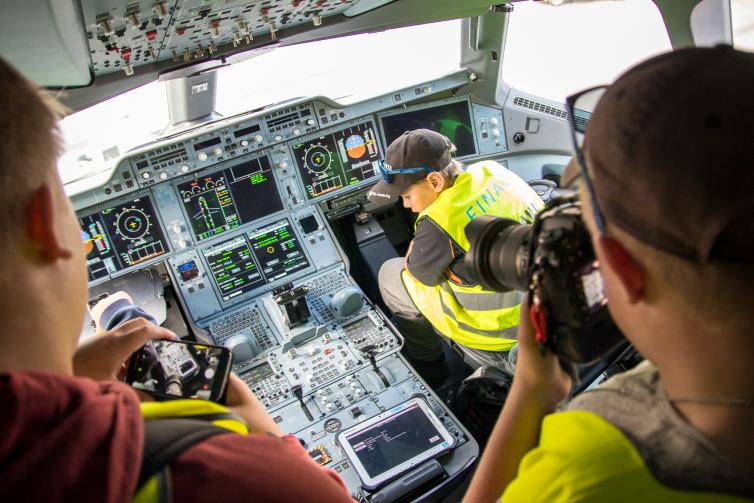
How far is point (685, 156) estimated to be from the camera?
2.53 ft

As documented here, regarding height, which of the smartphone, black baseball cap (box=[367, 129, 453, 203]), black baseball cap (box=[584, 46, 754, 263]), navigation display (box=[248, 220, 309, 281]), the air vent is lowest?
navigation display (box=[248, 220, 309, 281])

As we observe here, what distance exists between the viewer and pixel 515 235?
1.47 metres

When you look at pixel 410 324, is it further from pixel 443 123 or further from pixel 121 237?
pixel 121 237

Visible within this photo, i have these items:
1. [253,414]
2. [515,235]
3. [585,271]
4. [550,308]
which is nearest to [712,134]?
[585,271]

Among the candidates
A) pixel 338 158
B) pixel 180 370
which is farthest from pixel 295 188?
pixel 180 370

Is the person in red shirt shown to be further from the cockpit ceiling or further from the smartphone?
the cockpit ceiling

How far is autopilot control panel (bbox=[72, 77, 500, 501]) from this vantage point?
3.47 meters

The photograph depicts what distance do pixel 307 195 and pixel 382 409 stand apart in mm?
1902

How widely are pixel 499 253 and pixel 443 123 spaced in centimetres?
348

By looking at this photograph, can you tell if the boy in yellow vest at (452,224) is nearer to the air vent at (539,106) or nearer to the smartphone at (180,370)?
the smartphone at (180,370)

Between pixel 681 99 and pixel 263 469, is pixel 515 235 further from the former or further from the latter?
pixel 263 469

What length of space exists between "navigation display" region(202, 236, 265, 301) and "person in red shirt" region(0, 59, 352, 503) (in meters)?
3.21

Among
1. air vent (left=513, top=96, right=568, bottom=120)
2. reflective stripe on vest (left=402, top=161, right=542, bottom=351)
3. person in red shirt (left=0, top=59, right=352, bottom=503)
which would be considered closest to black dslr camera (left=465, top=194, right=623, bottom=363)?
person in red shirt (left=0, top=59, right=352, bottom=503)

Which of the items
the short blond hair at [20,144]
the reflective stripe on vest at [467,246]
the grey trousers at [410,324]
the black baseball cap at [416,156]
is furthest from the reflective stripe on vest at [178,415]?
the grey trousers at [410,324]
